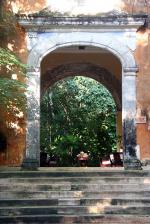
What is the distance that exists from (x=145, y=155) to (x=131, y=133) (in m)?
0.61

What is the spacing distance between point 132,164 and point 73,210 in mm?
2575

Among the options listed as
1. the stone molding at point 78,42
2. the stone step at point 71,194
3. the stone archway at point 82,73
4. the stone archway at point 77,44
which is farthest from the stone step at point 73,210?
the stone archway at point 82,73

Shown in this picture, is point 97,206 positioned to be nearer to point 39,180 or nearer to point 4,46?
point 39,180

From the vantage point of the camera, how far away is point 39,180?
28.6ft

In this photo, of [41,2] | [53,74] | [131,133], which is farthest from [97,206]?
[53,74]

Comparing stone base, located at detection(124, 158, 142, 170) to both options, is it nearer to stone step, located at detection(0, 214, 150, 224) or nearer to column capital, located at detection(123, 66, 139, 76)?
column capital, located at detection(123, 66, 139, 76)

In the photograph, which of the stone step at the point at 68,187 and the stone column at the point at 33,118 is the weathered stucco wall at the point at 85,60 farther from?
the stone step at the point at 68,187

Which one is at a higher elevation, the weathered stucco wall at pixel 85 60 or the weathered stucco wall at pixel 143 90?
the weathered stucco wall at pixel 85 60

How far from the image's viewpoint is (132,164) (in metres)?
10.0

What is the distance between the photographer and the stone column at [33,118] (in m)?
10.3

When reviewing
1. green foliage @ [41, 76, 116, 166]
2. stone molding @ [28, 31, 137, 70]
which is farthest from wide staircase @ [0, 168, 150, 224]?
green foliage @ [41, 76, 116, 166]

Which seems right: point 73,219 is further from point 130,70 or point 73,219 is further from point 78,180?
point 130,70

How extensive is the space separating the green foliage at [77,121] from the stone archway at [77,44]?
8.62ft

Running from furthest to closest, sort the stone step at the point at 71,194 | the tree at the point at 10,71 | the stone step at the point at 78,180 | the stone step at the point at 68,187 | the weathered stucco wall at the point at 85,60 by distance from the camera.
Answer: the weathered stucco wall at the point at 85,60 → the tree at the point at 10,71 → the stone step at the point at 78,180 → the stone step at the point at 68,187 → the stone step at the point at 71,194
